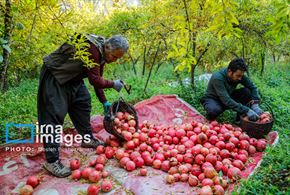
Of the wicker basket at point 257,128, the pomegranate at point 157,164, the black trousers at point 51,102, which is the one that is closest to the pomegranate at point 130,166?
the pomegranate at point 157,164

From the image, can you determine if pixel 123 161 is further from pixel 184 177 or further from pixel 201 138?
pixel 201 138

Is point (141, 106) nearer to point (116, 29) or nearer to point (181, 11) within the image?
point (181, 11)

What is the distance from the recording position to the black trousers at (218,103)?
461cm

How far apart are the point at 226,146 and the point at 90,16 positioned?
25.5ft

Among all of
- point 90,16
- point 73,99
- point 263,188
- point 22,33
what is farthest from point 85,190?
point 90,16

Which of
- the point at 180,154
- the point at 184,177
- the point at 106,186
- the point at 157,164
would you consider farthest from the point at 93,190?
the point at 180,154

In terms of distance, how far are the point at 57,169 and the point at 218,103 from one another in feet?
8.98

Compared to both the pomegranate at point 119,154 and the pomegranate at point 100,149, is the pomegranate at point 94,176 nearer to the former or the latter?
the pomegranate at point 119,154

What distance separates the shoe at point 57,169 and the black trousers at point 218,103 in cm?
244

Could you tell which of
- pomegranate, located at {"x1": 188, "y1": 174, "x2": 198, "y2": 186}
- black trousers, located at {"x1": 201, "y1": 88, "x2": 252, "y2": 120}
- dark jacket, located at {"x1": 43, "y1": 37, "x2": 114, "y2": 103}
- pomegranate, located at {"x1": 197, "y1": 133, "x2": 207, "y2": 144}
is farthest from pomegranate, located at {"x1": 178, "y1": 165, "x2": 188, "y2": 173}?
black trousers, located at {"x1": 201, "y1": 88, "x2": 252, "y2": 120}

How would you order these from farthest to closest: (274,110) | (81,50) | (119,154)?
(274,110) → (119,154) → (81,50)

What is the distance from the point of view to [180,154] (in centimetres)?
342

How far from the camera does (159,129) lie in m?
4.12

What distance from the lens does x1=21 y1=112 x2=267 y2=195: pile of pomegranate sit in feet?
9.68
